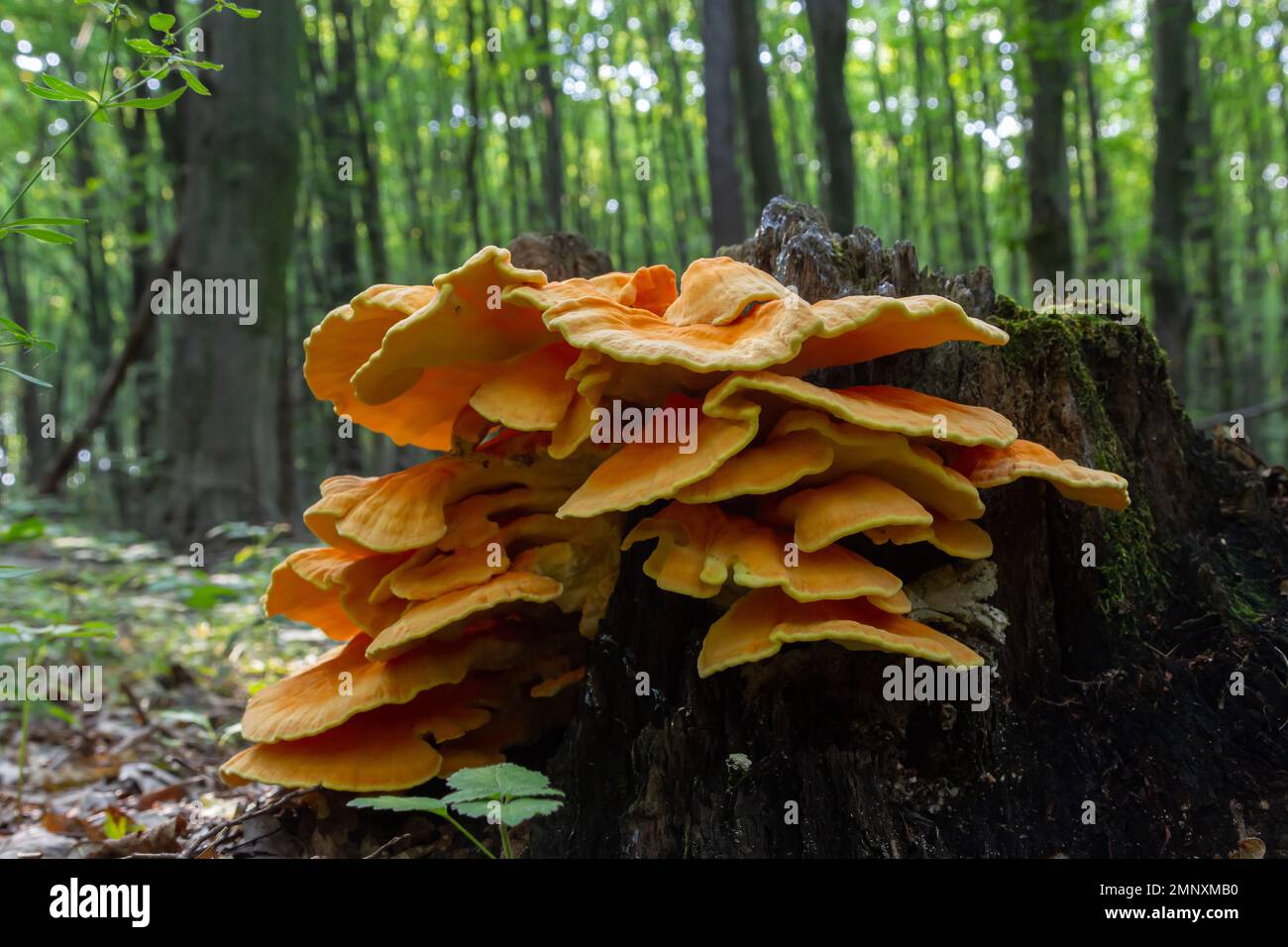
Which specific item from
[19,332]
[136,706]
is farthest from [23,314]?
[19,332]

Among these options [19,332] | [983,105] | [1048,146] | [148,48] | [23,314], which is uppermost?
[983,105]

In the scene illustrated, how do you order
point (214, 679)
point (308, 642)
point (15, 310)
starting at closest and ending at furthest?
point (214, 679), point (308, 642), point (15, 310)

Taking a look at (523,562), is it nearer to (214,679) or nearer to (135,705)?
(135,705)

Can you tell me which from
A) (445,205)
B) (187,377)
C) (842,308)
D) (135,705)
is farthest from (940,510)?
(445,205)

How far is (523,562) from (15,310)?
31239 mm

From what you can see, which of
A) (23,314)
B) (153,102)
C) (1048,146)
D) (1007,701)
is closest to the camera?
(153,102)

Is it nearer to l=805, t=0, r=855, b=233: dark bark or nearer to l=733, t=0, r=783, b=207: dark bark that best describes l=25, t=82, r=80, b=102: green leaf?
l=805, t=0, r=855, b=233: dark bark

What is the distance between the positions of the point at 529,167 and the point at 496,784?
70.9ft

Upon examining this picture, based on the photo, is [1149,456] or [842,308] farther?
[1149,456]

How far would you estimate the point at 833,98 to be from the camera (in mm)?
9898

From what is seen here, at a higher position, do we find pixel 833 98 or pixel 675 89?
pixel 675 89

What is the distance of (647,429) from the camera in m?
2.84

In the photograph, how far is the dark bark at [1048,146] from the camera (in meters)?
10.4

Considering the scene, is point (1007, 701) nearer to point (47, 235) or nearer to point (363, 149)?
point (47, 235)
